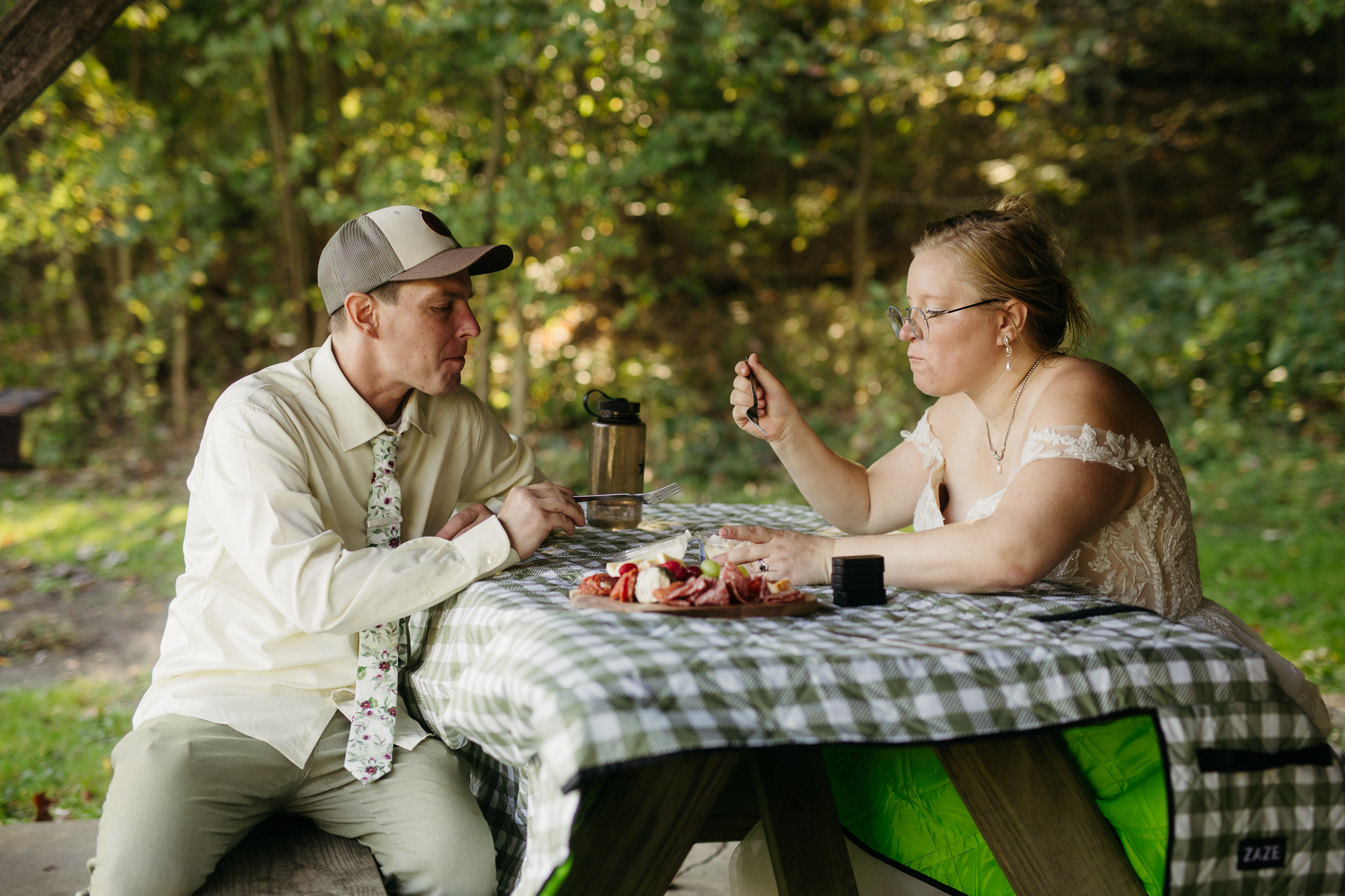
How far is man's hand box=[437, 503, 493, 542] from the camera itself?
7.51ft

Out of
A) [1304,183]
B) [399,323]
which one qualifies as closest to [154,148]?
[399,323]

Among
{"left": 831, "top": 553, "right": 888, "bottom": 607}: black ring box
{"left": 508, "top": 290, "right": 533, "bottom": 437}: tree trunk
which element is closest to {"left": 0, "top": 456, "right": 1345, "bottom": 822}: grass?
{"left": 508, "top": 290, "right": 533, "bottom": 437}: tree trunk

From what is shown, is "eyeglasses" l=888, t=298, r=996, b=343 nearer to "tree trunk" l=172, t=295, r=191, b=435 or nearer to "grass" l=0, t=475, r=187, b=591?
"grass" l=0, t=475, r=187, b=591

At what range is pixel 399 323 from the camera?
2.26 meters

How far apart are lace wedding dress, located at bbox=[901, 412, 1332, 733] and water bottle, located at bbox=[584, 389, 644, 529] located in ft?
2.79

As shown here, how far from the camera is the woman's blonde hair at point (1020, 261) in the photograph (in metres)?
2.19

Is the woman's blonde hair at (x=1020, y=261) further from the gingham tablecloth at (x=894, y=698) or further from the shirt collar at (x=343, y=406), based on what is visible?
the shirt collar at (x=343, y=406)

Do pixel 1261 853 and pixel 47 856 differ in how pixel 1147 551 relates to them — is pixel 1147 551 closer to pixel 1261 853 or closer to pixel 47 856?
pixel 1261 853

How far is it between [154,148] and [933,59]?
18.7 ft

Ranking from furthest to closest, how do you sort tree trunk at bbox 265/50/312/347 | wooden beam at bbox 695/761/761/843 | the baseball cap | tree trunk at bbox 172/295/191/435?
1. tree trunk at bbox 172/295/191/435
2. tree trunk at bbox 265/50/312/347
3. the baseball cap
4. wooden beam at bbox 695/761/761/843

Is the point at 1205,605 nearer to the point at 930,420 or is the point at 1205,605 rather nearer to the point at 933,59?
the point at 930,420

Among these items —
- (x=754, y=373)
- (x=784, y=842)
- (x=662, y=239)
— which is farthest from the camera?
(x=662, y=239)

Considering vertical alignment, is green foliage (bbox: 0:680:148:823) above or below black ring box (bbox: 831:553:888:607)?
below

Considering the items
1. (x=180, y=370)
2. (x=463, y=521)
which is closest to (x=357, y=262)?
(x=463, y=521)
